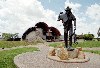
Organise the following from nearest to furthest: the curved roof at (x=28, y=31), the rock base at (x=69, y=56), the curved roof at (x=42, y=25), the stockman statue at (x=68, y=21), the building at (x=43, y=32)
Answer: the rock base at (x=69, y=56) < the stockman statue at (x=68, y=21) < the building at (x=43, y=32) < the curved roof at (x=28, y=31) < the curved roof at (x=42, y=25)

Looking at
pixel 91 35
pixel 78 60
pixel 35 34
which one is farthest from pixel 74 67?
pixel 91 35

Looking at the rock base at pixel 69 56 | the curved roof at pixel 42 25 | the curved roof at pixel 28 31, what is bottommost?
the rock base at pixel 69 56

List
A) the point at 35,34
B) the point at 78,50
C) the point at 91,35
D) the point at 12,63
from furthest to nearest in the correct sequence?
the point at 91,35, the point at 35,34, the point at 78,50, the point at 12,63

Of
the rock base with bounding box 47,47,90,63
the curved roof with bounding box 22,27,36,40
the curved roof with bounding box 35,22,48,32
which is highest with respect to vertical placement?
the curved roof with bounding box 35,22,48,32

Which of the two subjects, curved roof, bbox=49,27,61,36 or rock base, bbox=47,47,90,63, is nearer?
rock base, bbox=47,47,90,63

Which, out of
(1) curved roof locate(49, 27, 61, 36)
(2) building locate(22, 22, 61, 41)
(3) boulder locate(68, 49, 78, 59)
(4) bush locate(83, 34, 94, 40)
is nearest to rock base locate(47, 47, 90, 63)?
(3) boulder locate(68, 49, 78, 59)

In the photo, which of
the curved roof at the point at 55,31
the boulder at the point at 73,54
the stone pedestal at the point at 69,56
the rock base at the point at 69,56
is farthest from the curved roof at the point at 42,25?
the boulder at the point at 73,54

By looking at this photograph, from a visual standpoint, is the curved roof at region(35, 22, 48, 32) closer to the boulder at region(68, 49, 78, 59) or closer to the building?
the building

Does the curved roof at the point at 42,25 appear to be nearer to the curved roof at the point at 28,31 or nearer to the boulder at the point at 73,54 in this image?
the curved roof at the point at 28,31

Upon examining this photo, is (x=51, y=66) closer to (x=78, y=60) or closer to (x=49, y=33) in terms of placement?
(x=78, y=60)

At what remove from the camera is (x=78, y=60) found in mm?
17891

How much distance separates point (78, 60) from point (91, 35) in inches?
1608

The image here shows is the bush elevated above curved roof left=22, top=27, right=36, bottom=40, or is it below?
below

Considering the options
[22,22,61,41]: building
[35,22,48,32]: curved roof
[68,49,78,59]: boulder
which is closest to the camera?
[68,49,78,59]: boulder
